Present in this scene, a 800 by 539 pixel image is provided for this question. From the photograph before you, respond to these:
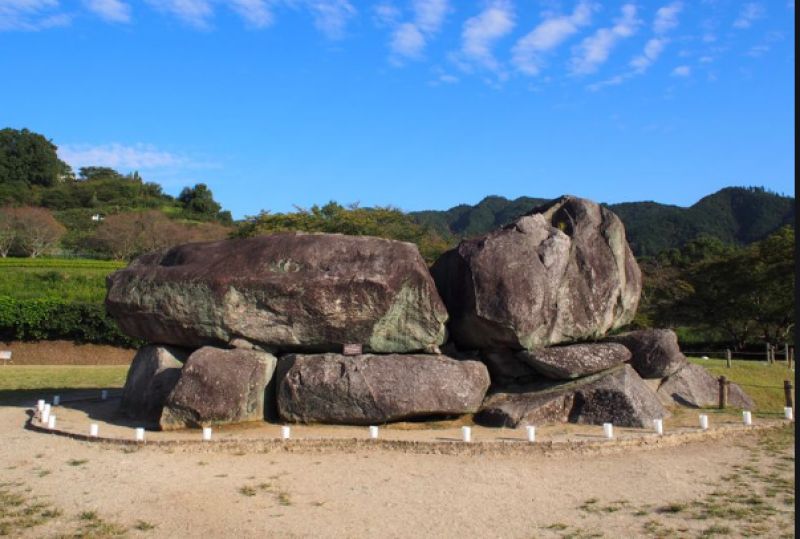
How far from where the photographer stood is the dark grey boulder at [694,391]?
730 inches

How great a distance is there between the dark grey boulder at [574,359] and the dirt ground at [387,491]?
2.78m

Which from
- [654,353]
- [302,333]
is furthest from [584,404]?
[302,333]

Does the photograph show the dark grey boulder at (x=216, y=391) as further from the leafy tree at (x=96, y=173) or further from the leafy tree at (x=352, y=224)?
the leafy tree at (x=96, y=173)

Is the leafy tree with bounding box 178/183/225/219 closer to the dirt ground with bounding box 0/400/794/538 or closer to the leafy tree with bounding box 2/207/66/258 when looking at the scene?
the leafy tree with bounding box 2/207/66/258

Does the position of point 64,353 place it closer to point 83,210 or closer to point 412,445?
point 412,445

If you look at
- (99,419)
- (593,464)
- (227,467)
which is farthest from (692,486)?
(99,419)

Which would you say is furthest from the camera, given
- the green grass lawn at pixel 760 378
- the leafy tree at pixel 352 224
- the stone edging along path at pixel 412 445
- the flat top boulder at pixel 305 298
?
the leafy tree at pixel 352 224

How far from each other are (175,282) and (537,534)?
11.4 meters

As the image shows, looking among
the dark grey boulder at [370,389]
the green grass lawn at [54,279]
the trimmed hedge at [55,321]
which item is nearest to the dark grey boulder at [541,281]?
the dark grey boulder at [370,389]

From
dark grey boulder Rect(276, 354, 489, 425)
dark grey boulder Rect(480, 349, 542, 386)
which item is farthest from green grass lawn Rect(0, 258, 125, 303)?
dark grey boulder Rect(480, 349, 542, 386)

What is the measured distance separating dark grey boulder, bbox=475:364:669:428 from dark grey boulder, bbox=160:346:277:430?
5498mm

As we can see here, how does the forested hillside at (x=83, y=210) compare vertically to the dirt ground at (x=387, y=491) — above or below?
above

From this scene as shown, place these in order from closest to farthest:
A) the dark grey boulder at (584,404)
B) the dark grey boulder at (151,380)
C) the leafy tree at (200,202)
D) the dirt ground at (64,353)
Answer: the dark grey boulder at (584,404), the dark grey boulder at (151,380), the dirt ground at (64,353), the leafy tree at (200,202)

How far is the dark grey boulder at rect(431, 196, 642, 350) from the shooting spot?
53.4 ft
